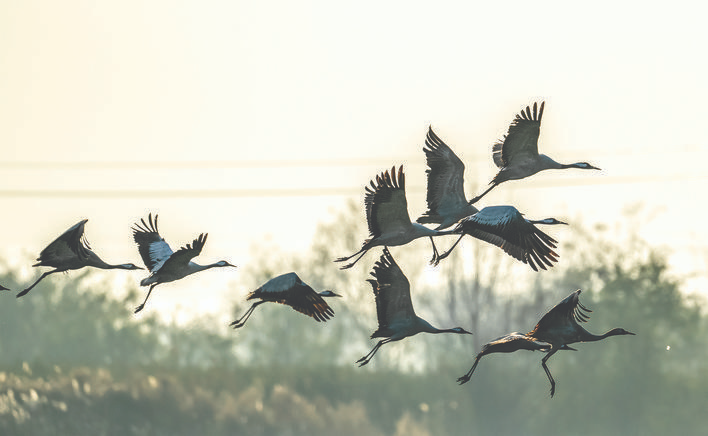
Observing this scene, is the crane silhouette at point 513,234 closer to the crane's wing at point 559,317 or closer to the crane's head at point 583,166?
the crane's wing at point 559,317

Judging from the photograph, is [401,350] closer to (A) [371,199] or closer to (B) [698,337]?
(B) [698,337]

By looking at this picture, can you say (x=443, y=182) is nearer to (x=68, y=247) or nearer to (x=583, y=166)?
(x=583, y=166)

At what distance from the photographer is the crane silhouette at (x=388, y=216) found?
25.2 metres

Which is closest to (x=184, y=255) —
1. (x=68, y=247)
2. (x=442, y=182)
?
(x=68, y=247)

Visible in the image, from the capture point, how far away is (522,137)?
84.8 ft

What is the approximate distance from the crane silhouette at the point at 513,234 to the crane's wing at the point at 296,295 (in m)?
2.88

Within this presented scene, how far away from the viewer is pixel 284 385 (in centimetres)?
6469

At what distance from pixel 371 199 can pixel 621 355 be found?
164ft

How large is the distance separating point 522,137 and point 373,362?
46053 mm

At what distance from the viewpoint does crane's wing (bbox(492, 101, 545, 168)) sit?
2564 cm

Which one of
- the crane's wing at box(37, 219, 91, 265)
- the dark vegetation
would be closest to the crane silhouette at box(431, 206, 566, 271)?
the crane's wing at box(37, 219, 91, 265)

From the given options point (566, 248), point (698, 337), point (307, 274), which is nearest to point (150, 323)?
point (307, 274)

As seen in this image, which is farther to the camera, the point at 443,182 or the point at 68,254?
the point at 443,182

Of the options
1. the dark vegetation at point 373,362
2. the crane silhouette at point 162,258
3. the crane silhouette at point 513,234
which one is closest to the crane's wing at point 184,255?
the crane silhouette at point 162,258
